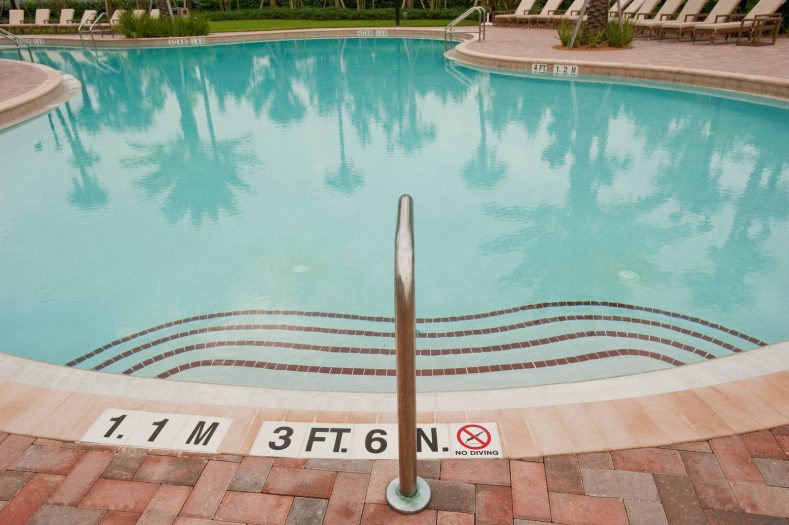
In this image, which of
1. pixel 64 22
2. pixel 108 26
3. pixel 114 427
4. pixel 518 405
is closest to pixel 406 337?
pixel 518 405

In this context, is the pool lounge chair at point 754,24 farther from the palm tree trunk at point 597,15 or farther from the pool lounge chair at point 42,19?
the pool lounge chair at point 42,19

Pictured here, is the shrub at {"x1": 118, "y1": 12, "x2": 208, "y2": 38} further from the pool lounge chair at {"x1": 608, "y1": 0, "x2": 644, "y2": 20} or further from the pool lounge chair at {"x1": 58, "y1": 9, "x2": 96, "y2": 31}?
the pool lounge chair at {"x1": 608, "y1": 0, "x2": 644, "y2": 20}

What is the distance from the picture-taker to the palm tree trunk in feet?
48.3

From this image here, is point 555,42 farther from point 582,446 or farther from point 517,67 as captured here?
point 582,446

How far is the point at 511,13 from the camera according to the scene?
24.1 m

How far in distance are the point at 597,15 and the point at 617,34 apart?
2.56ft

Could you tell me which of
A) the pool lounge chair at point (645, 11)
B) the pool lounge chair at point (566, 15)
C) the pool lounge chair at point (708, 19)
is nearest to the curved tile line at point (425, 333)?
the pool lounge chair at point (708, 19)

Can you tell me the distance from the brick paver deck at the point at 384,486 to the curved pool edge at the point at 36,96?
10.1 meters

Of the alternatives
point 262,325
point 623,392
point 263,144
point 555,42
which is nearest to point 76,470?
point 262,325

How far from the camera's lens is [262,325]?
4289 millimetres

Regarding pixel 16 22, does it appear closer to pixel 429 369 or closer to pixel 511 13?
pixel 511 13

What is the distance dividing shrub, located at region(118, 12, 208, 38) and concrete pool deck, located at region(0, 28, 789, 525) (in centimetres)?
2133

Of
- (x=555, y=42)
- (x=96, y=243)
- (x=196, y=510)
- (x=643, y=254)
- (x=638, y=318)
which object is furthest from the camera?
(x=555, y=42)

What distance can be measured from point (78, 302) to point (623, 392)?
4.47 metres
